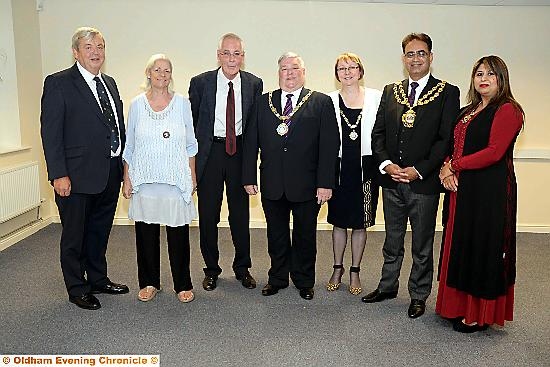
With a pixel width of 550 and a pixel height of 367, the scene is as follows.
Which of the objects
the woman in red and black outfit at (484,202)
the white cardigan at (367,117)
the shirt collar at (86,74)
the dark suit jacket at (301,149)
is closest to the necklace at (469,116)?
the woman in red and black outfit at (484,202)

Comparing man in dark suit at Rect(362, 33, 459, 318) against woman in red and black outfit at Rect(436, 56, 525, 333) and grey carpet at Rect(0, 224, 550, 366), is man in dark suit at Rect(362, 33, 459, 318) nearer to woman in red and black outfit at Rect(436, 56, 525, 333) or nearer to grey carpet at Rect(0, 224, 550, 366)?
woman in red and black outfit at Rect(436, 56, 525, 333)

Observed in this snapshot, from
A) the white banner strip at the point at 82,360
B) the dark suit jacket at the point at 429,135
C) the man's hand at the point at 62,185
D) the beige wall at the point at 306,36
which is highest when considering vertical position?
the beige wall at the point at 306,36

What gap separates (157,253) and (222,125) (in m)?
0.96

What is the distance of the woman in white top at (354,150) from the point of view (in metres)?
3.43

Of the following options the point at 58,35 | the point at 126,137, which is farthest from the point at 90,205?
the point at 58,35

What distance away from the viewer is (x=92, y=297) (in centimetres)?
342

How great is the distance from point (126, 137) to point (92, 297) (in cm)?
105

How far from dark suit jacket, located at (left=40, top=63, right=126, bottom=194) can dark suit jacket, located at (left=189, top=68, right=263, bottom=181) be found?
60 centimetres

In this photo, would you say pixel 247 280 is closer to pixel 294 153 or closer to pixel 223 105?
pixel 294 153

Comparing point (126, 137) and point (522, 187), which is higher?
point (126, 137)

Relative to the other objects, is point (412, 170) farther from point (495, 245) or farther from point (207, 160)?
point (207, 160)

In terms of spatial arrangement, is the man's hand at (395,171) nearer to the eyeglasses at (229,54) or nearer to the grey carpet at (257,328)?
the grey carpet at (257,328)

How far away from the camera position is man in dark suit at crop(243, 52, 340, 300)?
3373mm

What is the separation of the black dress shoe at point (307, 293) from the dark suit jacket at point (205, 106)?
1045mm
